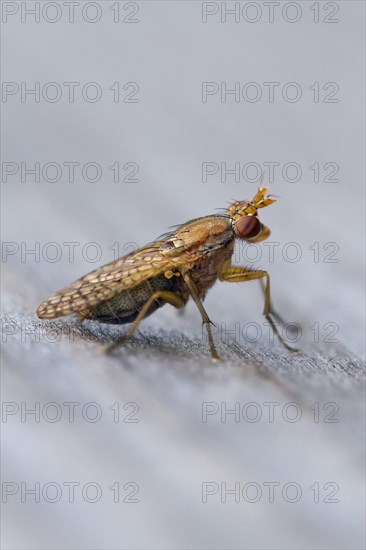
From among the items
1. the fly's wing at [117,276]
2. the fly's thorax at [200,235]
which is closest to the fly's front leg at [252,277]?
the fly's thorax at [200,235]

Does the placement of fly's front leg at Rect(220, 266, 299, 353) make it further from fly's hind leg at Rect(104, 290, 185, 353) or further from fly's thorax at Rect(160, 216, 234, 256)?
fly's hind leg at Rect(104, 290, 185, 353)

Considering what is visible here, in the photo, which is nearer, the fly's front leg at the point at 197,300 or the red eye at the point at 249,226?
the fly's front leg at the point at 197,300

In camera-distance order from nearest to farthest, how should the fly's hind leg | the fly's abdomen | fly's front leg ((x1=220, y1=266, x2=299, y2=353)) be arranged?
the fly's hind leg → the fly's abdomen → fly's front leg ((x1=220, y1=266, x2=299, y2=353))

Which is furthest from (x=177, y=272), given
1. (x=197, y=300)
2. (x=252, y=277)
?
(x=252, y=277)

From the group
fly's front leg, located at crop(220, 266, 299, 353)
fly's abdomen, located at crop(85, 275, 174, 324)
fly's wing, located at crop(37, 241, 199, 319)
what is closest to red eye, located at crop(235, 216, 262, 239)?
fly's front leg, located at crop(220, 266, 299, 353)

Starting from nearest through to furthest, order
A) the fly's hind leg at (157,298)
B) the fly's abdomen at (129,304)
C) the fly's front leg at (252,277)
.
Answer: the fly's hind leg at (157,298)
the fly's abdomen at (129,304)
the fly's front leg at (252,277)

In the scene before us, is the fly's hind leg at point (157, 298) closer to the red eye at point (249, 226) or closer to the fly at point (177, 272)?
the fly at point (177, 272)

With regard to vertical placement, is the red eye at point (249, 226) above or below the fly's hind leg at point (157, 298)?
above

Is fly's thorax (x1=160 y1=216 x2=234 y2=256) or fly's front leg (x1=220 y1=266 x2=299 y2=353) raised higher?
fly's thorax (x1=160 y1=216 x2=234 y2=256)
